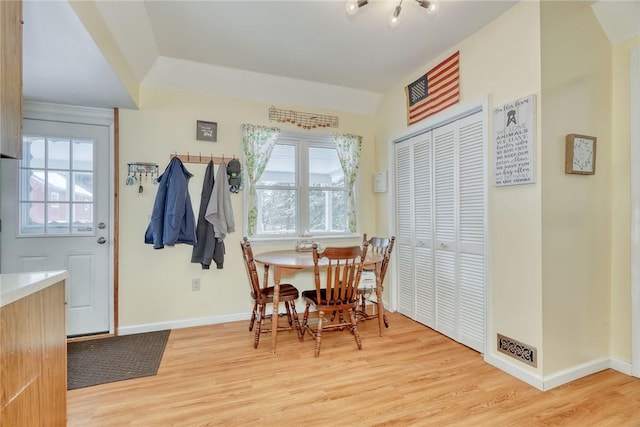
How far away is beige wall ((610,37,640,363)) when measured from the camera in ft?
6.82

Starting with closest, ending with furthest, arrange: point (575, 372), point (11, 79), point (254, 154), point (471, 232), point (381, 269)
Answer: point (11, 79), point (575, 372), point (471, 232), point (381, 269), point (254, 154)

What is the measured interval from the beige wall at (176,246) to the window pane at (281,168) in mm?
337

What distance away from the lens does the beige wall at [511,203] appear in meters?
1.94

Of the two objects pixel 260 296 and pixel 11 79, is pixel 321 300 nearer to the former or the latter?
pixel 260 296

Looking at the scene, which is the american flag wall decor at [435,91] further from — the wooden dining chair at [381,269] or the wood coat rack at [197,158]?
the wood coat rack at [197,158]

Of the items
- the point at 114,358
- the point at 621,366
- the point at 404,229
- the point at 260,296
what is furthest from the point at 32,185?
the point at 621,366

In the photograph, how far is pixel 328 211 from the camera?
3.56 meters

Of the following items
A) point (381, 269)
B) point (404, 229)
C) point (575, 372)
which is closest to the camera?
point (575, 372)

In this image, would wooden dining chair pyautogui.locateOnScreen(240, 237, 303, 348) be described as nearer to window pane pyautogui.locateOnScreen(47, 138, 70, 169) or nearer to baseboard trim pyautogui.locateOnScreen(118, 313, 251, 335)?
baseboard trim pyautogui.locateOnScreen(118, 313, 251, 335)

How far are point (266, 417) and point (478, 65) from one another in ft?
9.64

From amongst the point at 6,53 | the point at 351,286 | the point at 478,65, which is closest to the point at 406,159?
the point at 478,65

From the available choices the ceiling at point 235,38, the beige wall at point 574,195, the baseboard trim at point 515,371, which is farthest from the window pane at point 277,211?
the beige wall at point 574,195

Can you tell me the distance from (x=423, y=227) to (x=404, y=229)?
31 cm

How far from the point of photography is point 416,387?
1.92 m
